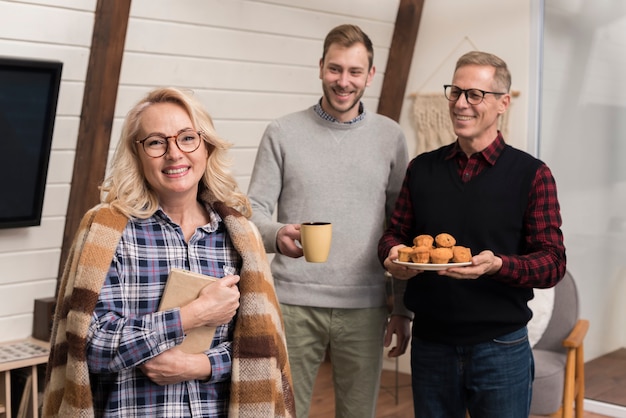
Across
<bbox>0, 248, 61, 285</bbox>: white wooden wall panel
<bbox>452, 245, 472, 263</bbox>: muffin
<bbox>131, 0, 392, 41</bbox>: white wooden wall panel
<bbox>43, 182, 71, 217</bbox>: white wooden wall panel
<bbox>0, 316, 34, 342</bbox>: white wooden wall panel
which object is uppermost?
<bbox>131, 0, 392, 41</bbox>: white wooden wall panel

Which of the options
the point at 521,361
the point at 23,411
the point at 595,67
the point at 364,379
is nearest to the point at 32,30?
the point at 23,411

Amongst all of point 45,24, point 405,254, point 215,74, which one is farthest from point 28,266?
point 405,254

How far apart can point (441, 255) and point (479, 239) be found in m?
0.19

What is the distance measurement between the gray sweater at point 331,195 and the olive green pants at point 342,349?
0.15ft

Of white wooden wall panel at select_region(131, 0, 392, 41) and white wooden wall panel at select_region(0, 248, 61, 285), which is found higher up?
white wooden wall panel at select_region(131, 0, 392, 41)

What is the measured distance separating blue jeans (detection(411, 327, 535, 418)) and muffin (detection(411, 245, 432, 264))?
0.90 ft

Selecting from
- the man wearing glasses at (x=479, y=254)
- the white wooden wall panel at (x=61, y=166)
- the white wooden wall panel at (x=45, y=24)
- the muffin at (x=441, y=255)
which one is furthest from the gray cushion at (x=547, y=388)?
the white wooden wall panel at (x=45, y=24)

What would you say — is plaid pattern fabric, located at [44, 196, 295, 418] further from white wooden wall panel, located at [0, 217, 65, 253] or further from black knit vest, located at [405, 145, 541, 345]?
white wooden wall panel, located at [0, 217, 65, 253]

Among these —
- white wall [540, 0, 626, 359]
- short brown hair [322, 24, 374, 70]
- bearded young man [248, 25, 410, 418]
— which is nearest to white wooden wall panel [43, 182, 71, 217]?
bearded young man [248, 25, 410, 418]

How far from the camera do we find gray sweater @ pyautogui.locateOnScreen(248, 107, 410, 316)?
261 cm

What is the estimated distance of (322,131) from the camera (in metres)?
2.66

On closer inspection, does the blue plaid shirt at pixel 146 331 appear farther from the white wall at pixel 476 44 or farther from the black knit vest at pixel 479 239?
the white wall at pixel 476 44

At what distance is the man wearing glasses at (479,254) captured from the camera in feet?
7.50

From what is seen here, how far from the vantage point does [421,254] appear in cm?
223
